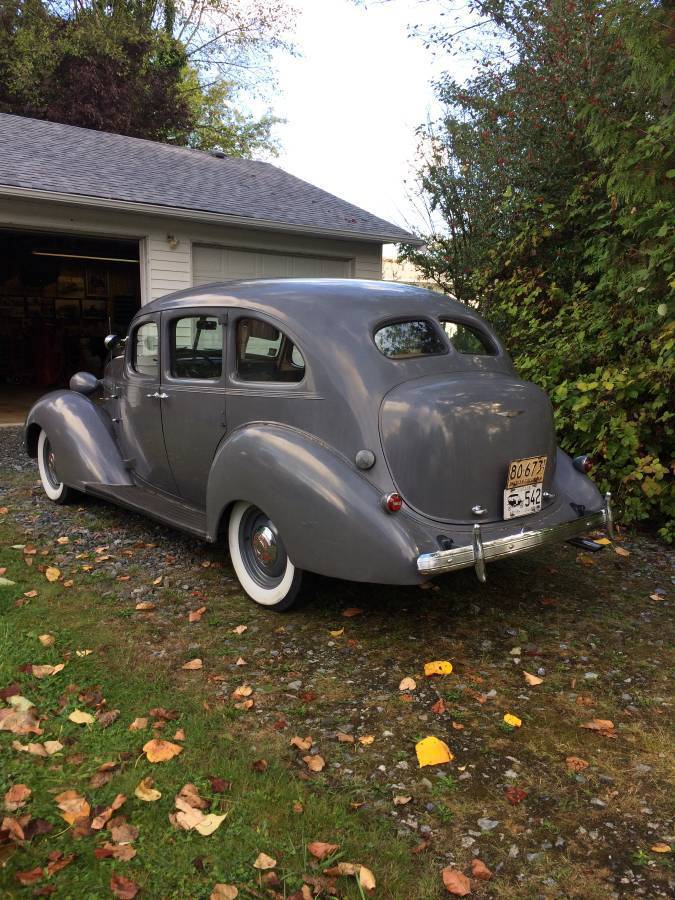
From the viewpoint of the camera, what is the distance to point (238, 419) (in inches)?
156

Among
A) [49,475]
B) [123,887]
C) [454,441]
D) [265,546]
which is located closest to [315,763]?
[123,887]

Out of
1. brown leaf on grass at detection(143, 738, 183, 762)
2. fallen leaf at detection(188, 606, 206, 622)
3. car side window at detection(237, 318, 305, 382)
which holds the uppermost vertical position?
car side window at detection(237, 318, 305, 382)

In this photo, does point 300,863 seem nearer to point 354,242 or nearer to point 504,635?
point 504,635

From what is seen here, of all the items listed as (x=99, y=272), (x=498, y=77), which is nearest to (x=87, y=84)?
(x=99, y=272)

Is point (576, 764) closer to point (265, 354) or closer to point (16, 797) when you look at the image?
point (16, 797)

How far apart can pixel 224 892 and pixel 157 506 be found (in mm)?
2846

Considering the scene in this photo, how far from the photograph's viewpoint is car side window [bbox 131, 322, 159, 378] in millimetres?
4805

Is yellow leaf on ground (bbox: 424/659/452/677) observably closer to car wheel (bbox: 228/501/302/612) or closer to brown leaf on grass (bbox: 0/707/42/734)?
car wheel (bbox: 228/501/302/612)

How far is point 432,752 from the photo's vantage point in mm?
2637

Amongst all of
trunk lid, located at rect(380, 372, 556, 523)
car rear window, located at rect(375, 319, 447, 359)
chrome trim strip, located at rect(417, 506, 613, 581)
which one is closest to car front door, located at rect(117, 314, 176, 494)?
car rear window, located at rect(375, 319, 447, 359)

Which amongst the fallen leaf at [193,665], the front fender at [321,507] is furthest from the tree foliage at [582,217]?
the fallen leaf at [193,665]

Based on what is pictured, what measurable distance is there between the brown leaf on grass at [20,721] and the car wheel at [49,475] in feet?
10.6

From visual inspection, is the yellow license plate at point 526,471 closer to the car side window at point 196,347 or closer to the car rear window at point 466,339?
the car rear window at point 466,339

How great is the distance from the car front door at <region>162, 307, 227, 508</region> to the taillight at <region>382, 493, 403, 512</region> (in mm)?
1289
